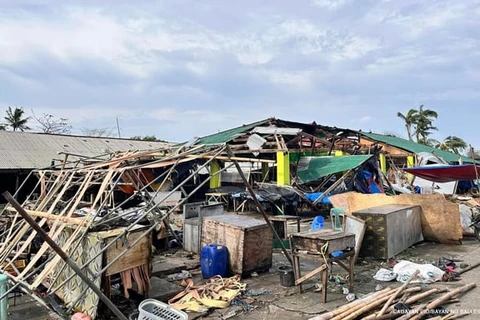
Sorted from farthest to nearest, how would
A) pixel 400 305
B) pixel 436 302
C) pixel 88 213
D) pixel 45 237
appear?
pixel 88 213
pixel 436 302
pixel 400 305
pixel 45 237

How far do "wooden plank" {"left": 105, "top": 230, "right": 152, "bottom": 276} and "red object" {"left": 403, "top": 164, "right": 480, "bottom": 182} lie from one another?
10714 mm

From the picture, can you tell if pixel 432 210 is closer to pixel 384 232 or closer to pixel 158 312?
pixel 384 232

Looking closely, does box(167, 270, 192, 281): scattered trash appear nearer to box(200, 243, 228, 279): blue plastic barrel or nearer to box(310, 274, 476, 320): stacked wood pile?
box(200, 243, 228, 279): blue plastic barrel

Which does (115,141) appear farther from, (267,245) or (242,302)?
(242,302)

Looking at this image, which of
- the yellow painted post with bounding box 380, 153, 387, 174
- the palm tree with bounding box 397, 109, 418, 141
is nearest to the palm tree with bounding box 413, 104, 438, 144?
the palm tree with bounding box 397, 109, 418, 141

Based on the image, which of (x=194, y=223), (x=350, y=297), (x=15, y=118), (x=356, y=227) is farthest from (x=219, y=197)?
(x=15, y=118)

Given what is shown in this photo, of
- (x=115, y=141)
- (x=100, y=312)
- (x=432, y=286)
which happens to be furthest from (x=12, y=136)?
(x=432, y=286)

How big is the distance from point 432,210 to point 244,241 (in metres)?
5.82

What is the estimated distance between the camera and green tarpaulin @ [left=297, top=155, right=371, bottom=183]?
15.8 m

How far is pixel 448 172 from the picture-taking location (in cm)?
1323

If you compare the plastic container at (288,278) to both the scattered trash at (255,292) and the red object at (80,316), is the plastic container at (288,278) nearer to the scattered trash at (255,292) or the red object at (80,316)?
the scattered trash at (255,292)

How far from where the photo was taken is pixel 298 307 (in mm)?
6008

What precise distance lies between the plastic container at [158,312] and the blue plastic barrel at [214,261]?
9.12 ft

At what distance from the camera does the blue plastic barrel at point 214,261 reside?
741 centimetres
